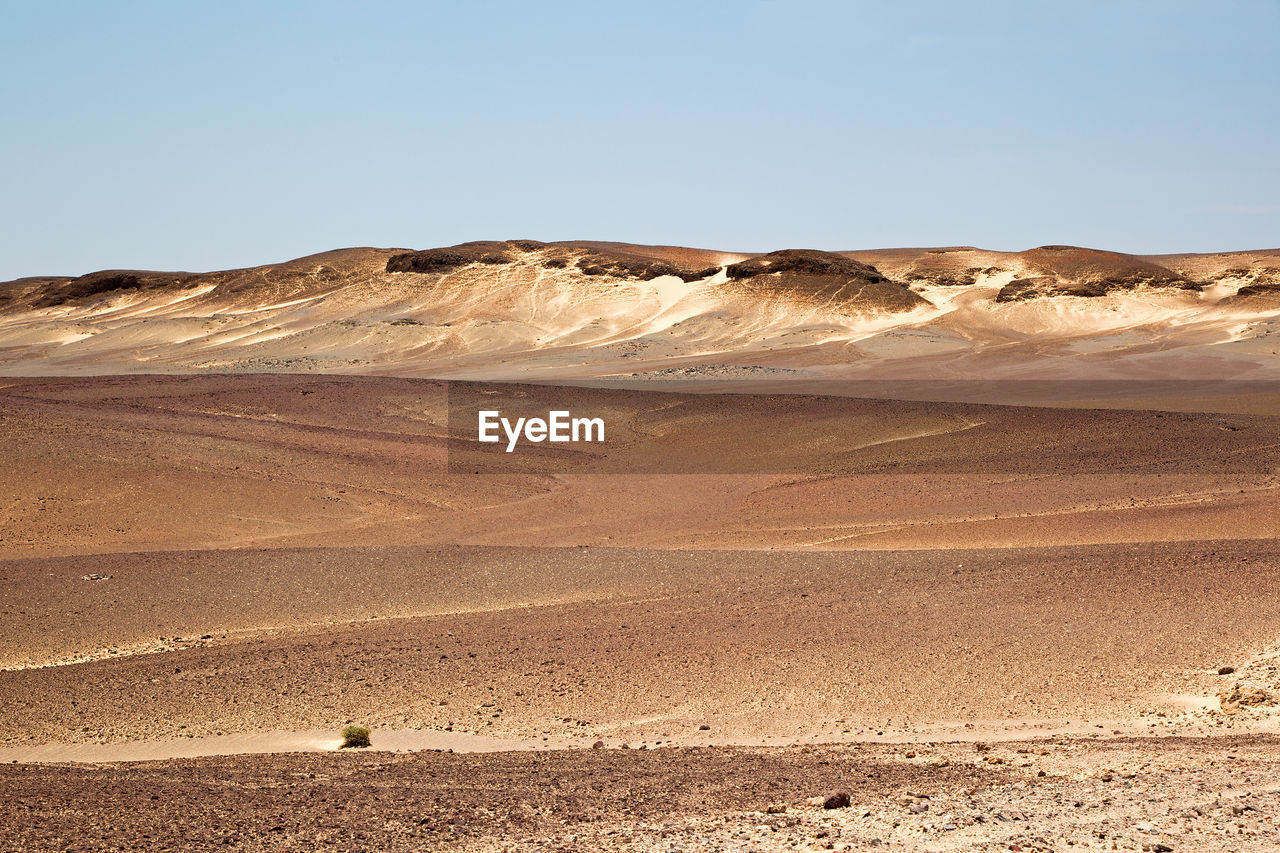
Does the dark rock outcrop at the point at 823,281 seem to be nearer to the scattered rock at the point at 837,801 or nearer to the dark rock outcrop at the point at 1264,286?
the dark rock outcrop at the point at 1264,286

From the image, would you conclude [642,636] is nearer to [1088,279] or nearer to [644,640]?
[644,640]

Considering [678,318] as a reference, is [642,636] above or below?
below

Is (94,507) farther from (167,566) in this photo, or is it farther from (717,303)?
(717,303)

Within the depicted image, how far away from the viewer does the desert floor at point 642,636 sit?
6.58 meters

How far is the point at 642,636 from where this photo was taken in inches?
485

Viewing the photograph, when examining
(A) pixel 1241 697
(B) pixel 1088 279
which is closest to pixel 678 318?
(B) pixel 1088 279

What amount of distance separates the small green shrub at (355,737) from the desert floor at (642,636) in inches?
10.9

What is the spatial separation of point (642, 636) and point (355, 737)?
3595mm

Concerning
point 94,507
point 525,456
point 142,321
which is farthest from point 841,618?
point 142,321

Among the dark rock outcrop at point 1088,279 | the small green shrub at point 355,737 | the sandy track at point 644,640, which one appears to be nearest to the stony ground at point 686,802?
the small green shrub at point 355,737

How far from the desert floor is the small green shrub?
28 cm

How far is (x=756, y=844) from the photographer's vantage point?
594cm

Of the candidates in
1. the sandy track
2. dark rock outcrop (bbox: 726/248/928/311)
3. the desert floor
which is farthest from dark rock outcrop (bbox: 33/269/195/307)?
the sandy track

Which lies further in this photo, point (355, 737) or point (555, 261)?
point (555, 261)
